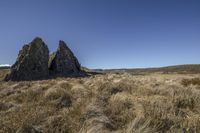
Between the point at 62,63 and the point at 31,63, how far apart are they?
18.3ft

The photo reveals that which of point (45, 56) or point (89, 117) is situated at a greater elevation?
point (45, 56)

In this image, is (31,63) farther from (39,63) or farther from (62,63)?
(62,63)

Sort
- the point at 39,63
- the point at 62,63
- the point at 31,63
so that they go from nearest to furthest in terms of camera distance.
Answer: the point at 31,63, the point at 39,63, the point at 62,63

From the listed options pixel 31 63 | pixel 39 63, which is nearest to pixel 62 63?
pixel 39 63

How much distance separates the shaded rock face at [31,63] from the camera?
2891 cm

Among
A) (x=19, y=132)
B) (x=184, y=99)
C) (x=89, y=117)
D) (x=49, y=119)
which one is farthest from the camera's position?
(x=184, y=99)

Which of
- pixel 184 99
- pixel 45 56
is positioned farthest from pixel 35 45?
pixel 184 99

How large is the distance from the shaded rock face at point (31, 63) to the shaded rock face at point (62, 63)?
2.13 m

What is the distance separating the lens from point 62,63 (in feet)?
112

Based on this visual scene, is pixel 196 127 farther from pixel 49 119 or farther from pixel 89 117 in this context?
pixel 49 119

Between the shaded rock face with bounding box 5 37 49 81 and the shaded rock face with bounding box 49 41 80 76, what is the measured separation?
2131mm

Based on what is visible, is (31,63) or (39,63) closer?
(31,63)

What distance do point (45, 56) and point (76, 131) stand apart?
30.9 m

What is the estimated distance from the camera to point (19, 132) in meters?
3.17
